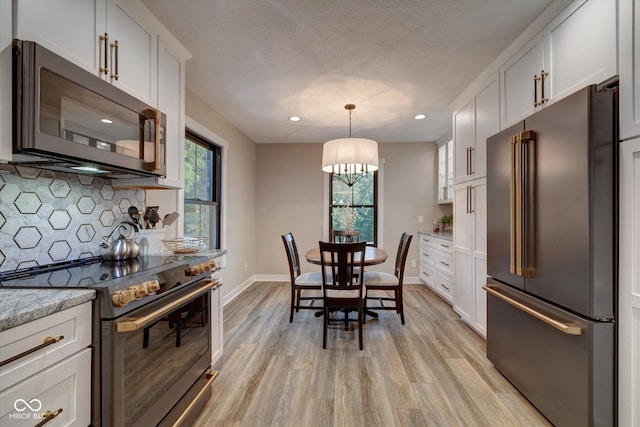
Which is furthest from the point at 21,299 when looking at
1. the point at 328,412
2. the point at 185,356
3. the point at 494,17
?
the point at 494,17

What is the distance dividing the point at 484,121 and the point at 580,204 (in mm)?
1574

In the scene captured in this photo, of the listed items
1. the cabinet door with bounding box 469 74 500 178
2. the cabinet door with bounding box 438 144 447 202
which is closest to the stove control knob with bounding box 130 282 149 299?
the cabinet door with bounding box 469 74 500 178

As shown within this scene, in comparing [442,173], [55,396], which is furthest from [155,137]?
[442,173]

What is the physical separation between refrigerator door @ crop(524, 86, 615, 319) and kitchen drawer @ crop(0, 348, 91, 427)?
7.10ft

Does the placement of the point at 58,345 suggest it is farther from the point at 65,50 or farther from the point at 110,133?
the point at 65,50

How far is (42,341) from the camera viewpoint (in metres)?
0.94

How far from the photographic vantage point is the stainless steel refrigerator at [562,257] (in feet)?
4.49

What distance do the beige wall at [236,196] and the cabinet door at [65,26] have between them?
1.65m

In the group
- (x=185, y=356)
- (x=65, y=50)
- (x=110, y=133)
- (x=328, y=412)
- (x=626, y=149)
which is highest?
(x=65, y=50)

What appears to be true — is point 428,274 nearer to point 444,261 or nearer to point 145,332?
point 444,261

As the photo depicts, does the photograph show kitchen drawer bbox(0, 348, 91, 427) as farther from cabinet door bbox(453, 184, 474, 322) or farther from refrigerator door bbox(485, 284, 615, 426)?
cabinet door bbox(453, 184, 474, 322)

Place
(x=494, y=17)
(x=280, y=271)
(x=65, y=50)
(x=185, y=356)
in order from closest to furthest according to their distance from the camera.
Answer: (x=65, y=50), (x=185, y=356), (x=494, y=17), (x=280, y=271)

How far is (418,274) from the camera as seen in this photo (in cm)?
516

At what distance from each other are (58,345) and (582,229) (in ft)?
7.24
